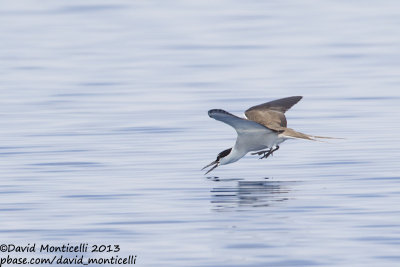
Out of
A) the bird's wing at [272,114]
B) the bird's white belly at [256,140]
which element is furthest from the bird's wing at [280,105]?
the bird's white belly at [256,140]

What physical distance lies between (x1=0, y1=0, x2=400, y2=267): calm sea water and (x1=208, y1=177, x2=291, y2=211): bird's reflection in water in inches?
1.2

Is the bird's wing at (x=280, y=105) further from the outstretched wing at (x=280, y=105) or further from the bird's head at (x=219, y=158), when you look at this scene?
the bird's head at (x=219, y=158)

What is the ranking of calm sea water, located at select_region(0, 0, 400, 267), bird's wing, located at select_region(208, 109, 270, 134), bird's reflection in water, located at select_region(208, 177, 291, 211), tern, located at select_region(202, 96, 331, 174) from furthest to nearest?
tern, located at select_region(202, 96, 331, 174) < bird's wing, located at select_region(208, 109, 270, 134) < bird's reflection in water, located at select_region(208, 177, 291, 211) < calm sea water, located at select_region(0, 0, 400, 267)

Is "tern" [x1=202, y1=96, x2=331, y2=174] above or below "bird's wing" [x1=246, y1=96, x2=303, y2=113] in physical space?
below

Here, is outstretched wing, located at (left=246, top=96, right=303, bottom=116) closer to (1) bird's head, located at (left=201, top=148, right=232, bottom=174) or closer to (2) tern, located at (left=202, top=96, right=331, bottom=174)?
(2) tern, located at (left=202, top=96, right=331, bottom=174)

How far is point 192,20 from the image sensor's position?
48.8 meters

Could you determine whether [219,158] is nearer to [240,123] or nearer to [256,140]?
[256,140]

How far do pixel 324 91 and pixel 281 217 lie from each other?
13669 mm

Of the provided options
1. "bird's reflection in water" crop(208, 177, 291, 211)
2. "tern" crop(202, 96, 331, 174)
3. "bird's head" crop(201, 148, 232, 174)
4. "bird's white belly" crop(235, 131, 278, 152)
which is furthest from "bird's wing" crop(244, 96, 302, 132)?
"bird's reflection in water" crop(208, 177, 291, 211)

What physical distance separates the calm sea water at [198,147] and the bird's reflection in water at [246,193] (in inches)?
1.2

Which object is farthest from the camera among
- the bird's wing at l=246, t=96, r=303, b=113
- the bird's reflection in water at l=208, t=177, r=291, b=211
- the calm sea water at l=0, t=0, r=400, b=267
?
the bird's wing at l=246, t=96, r=303, b=113

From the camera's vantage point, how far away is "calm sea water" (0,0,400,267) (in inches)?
500

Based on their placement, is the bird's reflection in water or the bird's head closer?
the bird's reflection in water

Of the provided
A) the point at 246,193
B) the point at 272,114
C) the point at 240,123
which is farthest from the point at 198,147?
the point at 246,193
